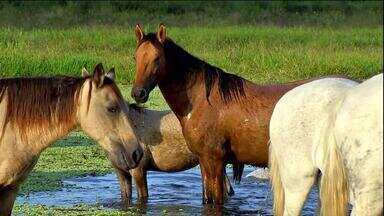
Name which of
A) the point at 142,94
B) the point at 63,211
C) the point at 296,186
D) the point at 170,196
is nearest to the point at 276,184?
the point at 296,186

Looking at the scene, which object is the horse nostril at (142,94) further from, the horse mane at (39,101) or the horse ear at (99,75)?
the horse ear at (99,75)

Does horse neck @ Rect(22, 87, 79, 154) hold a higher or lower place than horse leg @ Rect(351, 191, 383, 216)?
higher

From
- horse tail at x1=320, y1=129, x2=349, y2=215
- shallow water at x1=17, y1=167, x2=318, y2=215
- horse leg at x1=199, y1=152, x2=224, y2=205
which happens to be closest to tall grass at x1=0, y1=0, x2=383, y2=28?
shallow water at x1=17, y1=167, x2=318, y2=215

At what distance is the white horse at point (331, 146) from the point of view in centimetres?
480

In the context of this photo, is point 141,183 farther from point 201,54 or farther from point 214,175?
point 201,54

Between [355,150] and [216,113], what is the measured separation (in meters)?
2.92

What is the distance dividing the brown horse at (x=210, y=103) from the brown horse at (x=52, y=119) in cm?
Answer: 177

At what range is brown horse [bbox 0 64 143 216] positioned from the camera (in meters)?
5.76

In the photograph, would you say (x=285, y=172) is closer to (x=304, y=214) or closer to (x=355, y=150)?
(x=355, y=150)

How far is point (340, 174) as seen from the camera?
5215 mm

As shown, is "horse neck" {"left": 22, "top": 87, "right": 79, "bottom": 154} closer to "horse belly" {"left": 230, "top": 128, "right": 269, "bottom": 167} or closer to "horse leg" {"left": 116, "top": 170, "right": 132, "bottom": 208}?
"horse belly" {"left": 230, "top": 128, "right": 269, "bottom": 167}

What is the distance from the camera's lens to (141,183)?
8344 mm

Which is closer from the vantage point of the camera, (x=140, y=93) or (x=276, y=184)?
(x=276, y=184)

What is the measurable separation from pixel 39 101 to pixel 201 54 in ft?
38.0
